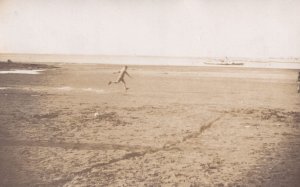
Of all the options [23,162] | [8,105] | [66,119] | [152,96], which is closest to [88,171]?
[23,162]

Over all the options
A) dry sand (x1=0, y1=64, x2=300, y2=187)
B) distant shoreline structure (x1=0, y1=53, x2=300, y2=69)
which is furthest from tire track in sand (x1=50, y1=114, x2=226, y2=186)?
distant shoreline structure (x1=0, y1=53, x2=300, y2=69)

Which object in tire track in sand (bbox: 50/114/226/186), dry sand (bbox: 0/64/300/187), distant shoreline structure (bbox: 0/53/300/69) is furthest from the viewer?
distant shoreline structure (bbox: 0/53/300/69)

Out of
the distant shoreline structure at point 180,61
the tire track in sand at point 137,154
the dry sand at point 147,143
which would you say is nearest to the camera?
the tire track in sand at point 137,154

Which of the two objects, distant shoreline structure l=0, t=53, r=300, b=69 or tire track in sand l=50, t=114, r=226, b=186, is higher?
distant shoreline structure l=0, t=53, r=300, b=69

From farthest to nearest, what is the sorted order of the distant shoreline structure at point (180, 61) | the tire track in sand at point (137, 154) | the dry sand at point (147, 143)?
the distant shoreline structure at point (180, 61)
the dry sand at point (147, 143)
the tire track in sand at point (137, 154)

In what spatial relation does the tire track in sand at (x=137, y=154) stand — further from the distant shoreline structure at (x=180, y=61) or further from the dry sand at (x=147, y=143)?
the distant shoreline structure at (x=180, y=61)

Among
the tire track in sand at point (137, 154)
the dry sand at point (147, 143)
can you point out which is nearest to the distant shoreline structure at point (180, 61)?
the dry sand at point (147, 143)

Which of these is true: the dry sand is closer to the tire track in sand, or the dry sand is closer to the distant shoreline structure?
the tire track in sand

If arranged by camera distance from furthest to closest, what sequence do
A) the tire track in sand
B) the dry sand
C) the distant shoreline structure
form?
the distant shoreline structure → the dry sand → the tire track in sand

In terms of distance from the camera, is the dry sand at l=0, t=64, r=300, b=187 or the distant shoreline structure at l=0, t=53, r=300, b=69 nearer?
the dry sand at l=0, t=64, r=300, b=187

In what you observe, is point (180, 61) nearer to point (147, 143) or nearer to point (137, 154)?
point (147, 143)
